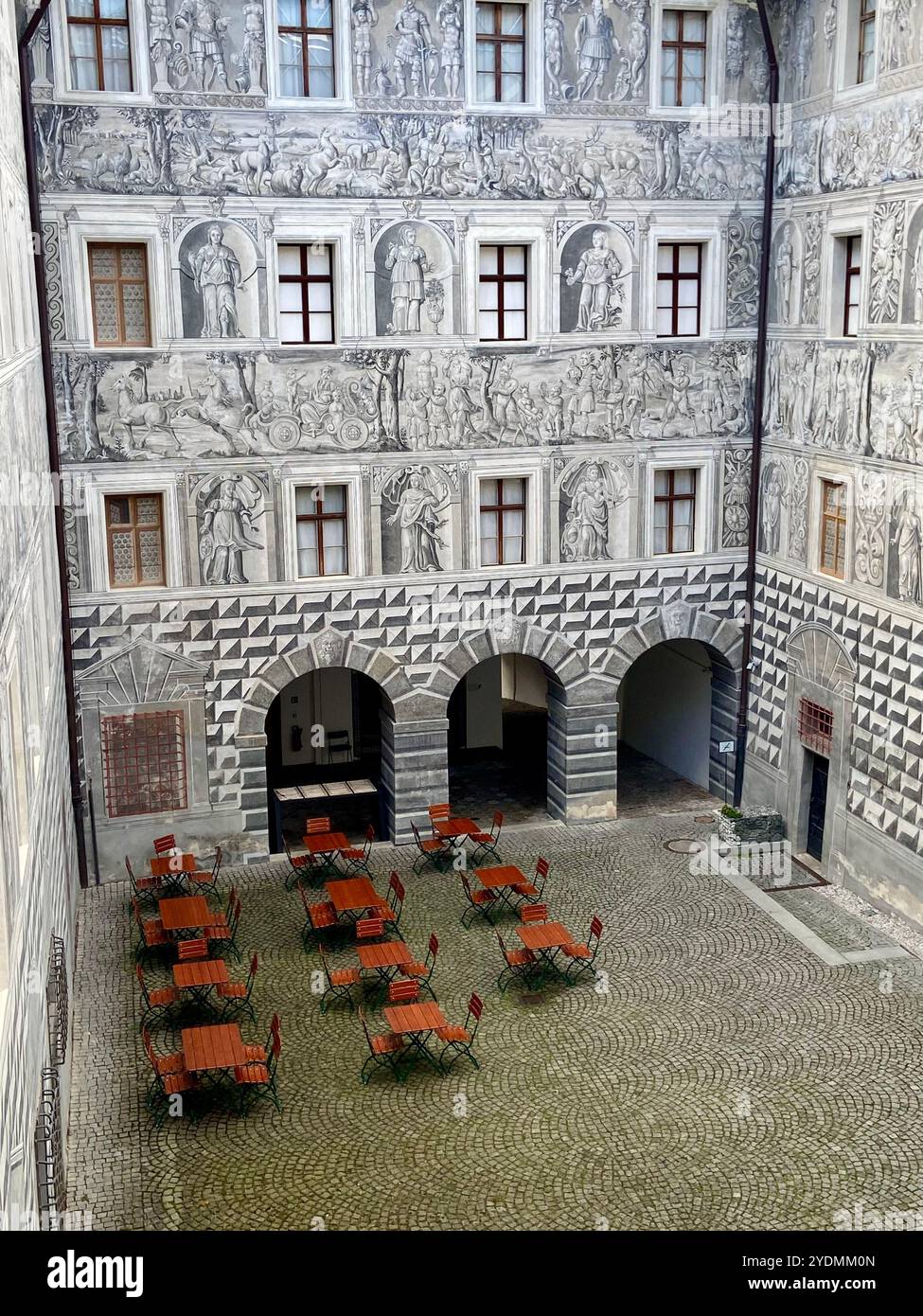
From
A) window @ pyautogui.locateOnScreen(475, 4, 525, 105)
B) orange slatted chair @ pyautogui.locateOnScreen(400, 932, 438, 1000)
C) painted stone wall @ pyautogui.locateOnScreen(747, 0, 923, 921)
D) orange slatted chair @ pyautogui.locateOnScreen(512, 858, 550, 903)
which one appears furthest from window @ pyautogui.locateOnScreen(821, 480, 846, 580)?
orange slatted chair @ pyautogui.locateOnScreen(400, 932, 438, 1000)

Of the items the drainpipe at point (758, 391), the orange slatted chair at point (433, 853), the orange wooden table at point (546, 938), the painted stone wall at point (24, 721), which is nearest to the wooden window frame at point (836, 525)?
the drainpipe at point (758, 391)

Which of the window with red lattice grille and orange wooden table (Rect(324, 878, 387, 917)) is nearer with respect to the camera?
orange wooden table (Rect(324, 878, 387, 917))

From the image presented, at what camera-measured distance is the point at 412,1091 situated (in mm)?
13688

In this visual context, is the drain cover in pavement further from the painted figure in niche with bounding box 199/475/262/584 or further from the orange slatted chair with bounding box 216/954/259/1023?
the painted figure in niche with bounding box 199/475/262/584

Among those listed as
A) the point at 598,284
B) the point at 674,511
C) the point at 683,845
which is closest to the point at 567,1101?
the point at 683,845

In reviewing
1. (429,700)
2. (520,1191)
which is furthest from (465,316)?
(520,1191)

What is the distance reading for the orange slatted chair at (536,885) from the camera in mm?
17469

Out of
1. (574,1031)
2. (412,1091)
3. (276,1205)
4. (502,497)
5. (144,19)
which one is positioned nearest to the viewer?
(276,1205)

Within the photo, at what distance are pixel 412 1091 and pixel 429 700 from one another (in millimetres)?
7225

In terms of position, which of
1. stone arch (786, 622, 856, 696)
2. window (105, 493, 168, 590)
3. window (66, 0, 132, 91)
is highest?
window (66, 0, 132, 91)

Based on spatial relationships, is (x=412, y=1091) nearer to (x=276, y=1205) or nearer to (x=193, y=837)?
(x=276, y=1205)

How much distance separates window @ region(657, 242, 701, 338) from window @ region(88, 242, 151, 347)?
23.8ft

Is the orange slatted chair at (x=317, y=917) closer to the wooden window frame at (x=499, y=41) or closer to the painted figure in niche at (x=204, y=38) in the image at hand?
the painted figure in niche at (x=204, y=38)

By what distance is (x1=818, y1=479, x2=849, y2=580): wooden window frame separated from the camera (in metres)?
18.3
